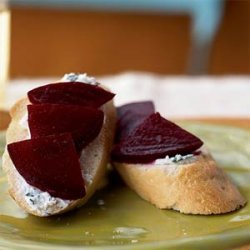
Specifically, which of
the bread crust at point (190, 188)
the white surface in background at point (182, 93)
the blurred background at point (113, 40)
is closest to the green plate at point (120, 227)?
the bread crust at point (190, 188)

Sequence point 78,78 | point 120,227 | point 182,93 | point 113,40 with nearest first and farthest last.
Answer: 1. point 120,227
2. point 78,78
3. point 182,93
4. point 113,40

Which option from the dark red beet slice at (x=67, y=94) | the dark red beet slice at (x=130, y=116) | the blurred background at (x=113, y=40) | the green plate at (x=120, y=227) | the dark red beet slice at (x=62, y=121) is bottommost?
the blurred background at (x=113, y=40)

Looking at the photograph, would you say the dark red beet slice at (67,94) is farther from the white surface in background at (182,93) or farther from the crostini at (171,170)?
the white surface in background at (182,93)

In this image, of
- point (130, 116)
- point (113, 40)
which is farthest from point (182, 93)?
point (113, 40)

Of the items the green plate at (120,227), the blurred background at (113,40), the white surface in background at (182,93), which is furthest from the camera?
the blurred background at (113,40)

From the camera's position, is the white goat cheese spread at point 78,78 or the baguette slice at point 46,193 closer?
the baguette slice at point 46,193

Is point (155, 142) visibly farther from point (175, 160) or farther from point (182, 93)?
point (182, 93)
